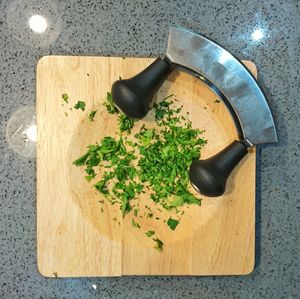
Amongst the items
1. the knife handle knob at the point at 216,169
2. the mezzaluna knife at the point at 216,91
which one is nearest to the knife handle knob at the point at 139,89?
the mezzaluna knife at the point at 216,91

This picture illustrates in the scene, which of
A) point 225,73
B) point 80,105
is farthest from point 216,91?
point 80,105

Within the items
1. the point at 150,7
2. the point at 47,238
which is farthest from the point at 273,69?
the point at 47,238

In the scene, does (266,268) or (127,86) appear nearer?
(127,86)

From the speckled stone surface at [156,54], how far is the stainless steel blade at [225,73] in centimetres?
7

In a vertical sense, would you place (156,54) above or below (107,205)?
above

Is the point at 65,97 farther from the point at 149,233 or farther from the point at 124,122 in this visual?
the point at 149,233

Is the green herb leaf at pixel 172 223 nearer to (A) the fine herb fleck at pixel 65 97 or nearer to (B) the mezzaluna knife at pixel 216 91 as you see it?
(B) the mezzaluna knife at pixel 216 91

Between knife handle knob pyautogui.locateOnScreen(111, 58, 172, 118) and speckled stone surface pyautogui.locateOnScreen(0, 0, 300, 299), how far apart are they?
82 mm

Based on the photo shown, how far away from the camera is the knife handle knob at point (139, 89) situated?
2.42 ft

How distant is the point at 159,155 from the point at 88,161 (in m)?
0.13

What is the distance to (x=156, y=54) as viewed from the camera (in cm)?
83

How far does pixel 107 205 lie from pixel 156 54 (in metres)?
0.31

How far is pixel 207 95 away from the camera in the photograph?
806mm

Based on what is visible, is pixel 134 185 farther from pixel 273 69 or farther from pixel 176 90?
pixel 273 69
